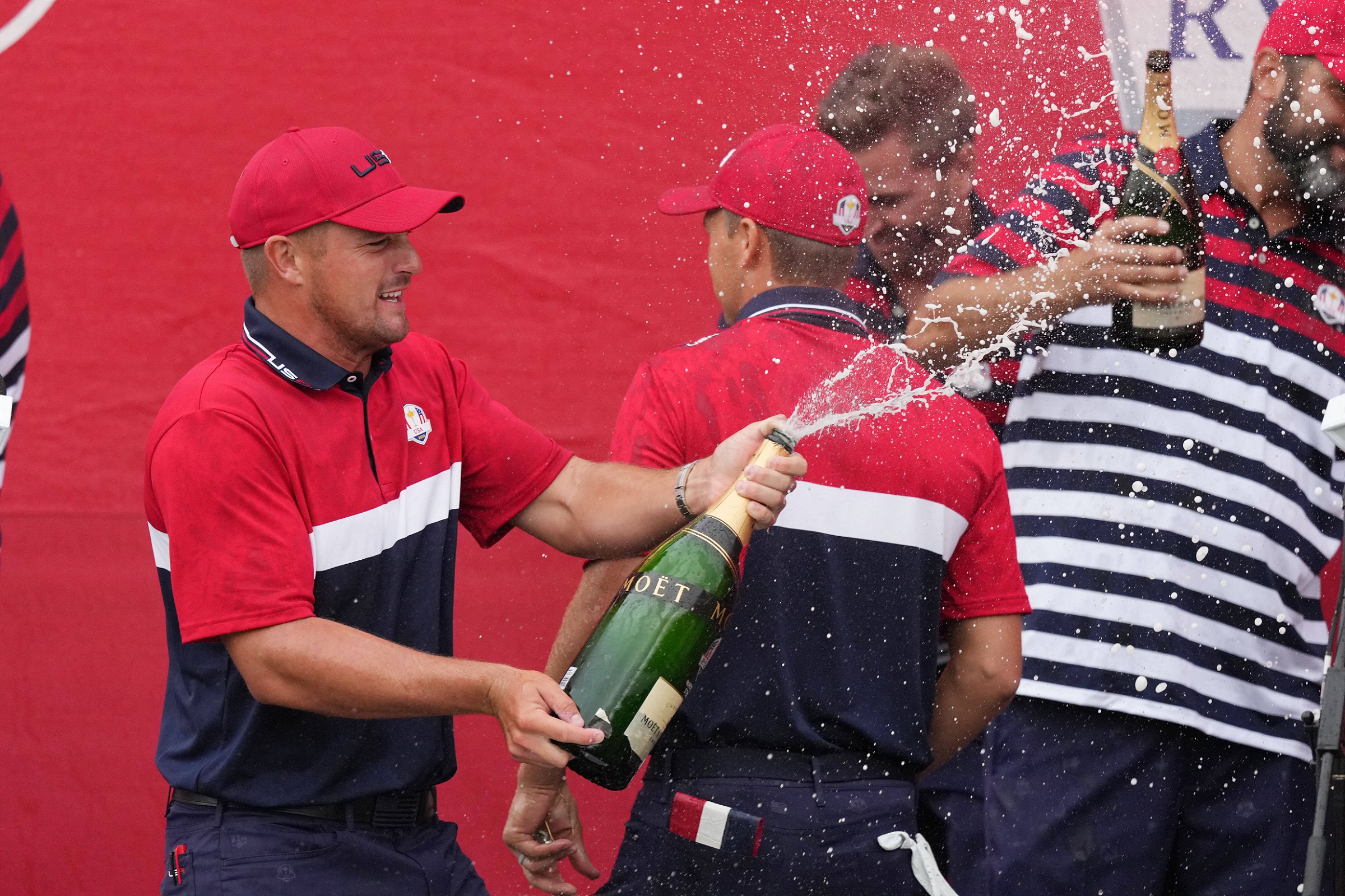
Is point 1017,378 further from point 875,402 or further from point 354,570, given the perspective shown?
point 354,570

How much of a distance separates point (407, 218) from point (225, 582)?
0.64 m

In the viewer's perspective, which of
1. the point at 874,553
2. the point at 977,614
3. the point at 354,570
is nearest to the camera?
the point at 354,570

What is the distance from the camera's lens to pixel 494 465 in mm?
2342

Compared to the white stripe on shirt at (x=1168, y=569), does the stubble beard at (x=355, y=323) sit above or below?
above

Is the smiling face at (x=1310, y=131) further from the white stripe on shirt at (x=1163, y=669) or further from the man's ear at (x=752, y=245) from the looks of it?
the man's ear at (x=752, y=245)

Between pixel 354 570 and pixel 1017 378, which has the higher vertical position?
pixel 1017 378

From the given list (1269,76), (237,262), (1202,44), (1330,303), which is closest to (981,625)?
(1330,303)

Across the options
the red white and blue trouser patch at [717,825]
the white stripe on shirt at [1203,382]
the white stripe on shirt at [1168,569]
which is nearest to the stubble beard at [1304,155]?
the white stripe on shirt at [1203,382]

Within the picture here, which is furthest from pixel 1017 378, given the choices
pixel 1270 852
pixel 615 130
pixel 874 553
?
pixel 615 130

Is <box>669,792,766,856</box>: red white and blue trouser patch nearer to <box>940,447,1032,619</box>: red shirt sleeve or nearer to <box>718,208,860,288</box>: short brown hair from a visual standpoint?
<box>940,447,1032,619</box>: red shirt sleeve

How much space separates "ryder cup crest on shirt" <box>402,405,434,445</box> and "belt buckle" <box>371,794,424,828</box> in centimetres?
55

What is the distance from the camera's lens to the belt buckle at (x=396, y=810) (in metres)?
2.10

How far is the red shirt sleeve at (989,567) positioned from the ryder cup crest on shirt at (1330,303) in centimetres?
81

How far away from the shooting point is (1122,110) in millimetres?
3393
